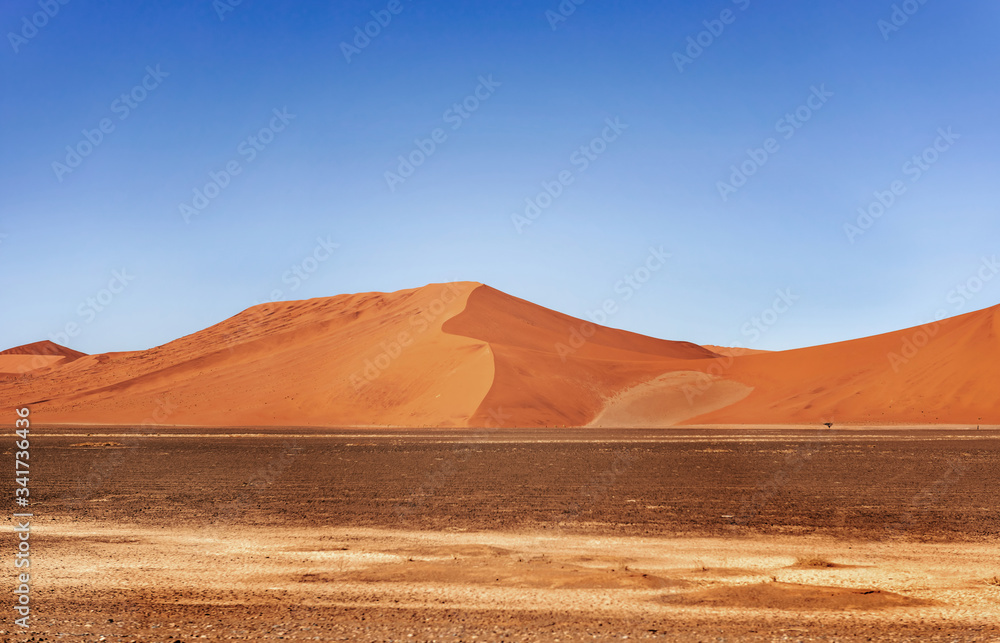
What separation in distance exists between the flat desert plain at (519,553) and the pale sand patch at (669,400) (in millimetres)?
39576

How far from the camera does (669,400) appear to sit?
67.5 metres

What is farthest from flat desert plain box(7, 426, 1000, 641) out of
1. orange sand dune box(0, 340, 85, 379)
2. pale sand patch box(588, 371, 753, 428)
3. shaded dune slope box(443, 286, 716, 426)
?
orange sand dune box(0, 340, 85, 379)

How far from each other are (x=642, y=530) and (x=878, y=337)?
68.9m

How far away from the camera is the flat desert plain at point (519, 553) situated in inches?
292

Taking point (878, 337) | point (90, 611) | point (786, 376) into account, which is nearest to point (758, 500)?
point (90, 611)

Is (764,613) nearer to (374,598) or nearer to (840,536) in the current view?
(374,598)

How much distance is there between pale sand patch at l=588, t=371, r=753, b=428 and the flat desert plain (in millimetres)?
39576

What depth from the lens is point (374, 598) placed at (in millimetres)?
8414

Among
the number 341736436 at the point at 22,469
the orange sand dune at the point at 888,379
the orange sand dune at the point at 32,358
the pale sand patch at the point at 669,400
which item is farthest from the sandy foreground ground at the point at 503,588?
the orange sand dune at the point at 32,358

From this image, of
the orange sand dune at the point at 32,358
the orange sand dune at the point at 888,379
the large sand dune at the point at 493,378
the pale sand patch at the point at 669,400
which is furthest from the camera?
the orange sand dune at the point at 32,358

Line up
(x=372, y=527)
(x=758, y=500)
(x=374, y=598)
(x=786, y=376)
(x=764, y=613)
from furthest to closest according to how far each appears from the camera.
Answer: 1. (x=786, y=376)
2. (x=758, y=500)
3. (x=372, y=527)
4. (x=374, y=598)
5. (x=764, y=613)

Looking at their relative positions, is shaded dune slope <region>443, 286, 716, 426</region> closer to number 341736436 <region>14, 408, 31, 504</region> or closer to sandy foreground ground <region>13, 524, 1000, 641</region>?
number 341736436 <region>14, 408, 31, 504</region>

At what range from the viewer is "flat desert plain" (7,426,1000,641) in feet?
24.3

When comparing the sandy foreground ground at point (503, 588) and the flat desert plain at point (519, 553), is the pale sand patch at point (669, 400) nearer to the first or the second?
the flat desert plain at point (519, 553)
